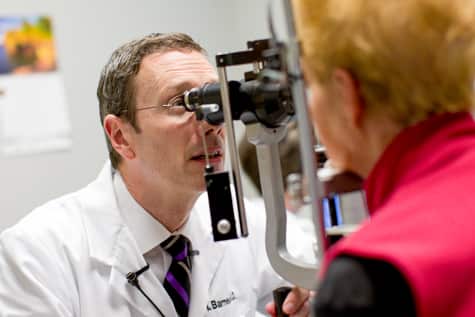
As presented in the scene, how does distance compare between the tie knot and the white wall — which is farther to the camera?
the white wall

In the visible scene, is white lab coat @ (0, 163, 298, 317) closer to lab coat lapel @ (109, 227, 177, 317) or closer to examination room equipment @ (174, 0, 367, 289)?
lab coat lapel @ (109, 227, 177, 317)

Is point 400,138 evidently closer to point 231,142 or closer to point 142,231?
point 231,142

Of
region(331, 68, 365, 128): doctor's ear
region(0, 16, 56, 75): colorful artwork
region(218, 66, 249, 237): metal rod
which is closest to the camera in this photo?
region(331, 68, 365, 128): doctor's ear

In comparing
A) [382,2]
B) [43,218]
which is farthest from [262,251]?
[382,2]

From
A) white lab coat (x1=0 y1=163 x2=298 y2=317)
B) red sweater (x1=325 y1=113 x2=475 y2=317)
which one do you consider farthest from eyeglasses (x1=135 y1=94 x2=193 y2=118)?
red sweater (x1=325 y1=113 x2=475 y2=317)

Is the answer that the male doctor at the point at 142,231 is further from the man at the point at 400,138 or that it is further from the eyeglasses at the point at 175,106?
the man at the point at 400,138

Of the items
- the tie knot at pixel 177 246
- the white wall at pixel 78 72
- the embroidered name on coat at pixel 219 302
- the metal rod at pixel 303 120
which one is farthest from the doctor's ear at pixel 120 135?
the white wall at pixel 78 72

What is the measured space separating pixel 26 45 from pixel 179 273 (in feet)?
4.53

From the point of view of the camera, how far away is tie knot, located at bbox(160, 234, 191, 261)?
5.15 feet

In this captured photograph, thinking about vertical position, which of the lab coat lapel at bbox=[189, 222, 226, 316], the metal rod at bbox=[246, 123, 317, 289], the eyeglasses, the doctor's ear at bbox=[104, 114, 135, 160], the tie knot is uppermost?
the eyeglasses

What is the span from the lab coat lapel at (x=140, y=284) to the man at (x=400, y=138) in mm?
770

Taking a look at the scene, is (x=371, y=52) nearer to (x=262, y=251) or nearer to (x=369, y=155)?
(x=369, y=155)

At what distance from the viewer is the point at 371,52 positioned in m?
0.72

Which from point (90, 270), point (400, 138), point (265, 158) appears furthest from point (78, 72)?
point (400, 138)
